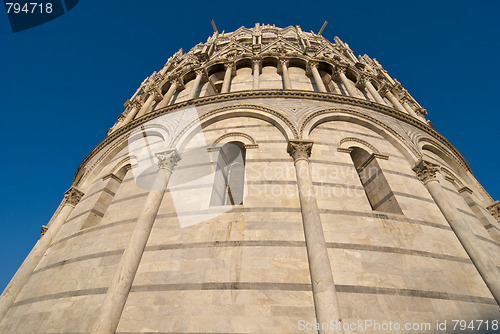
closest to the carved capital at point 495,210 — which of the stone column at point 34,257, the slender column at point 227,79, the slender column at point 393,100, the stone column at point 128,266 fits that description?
the slender column at point 393,100

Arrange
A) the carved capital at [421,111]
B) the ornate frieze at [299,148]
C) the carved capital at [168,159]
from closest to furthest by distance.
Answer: the ornate frieze at [299,148] < the carved capital at [168,159] < the carved capital at [421,111]

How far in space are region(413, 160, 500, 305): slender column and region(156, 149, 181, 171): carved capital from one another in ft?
23.6

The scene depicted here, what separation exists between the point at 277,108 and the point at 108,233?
6092 millimetres

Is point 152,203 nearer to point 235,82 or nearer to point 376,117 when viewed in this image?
point 235,82

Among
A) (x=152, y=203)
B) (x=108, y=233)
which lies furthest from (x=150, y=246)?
Result: (x=108, y=233)

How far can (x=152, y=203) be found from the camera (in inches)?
238

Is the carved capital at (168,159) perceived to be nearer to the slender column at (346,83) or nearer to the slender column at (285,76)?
the slender column at (285,76)

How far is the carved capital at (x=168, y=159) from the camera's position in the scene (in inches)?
275

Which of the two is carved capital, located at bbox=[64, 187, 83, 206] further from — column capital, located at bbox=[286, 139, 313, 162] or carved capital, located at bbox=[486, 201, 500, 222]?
carved capital, located at bbox=[486, 201, 500, 222]

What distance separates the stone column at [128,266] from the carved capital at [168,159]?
140mm

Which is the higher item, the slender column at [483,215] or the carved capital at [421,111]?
the carved capital at [421,111]

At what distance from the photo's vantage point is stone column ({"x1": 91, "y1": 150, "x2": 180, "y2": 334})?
4184 millimetres

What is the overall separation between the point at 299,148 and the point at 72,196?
7.89 meters

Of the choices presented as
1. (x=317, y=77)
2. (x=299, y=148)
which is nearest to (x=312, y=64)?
(x=317, y=77)
